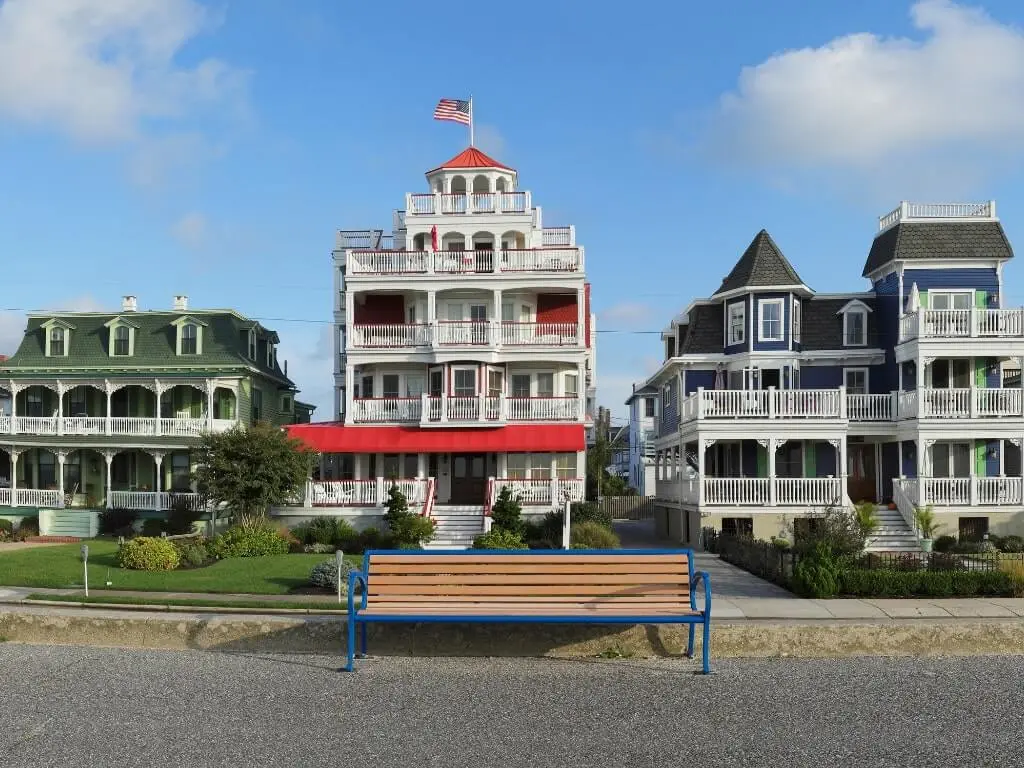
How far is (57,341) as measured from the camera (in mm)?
42969

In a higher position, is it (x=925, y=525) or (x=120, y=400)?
(x=120, y=400)

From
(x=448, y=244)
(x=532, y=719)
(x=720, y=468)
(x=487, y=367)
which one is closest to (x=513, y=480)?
(x=487, y=367)

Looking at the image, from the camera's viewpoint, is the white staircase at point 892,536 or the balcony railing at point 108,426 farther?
the balcony railing at point 108,426

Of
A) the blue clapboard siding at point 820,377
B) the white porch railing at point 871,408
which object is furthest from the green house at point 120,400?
the white porch railing at point 871,408

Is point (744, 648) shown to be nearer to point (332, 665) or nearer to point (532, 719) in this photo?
point (532, 719)

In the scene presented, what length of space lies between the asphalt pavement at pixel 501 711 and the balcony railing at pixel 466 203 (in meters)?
30.3

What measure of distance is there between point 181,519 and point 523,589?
93.0ft

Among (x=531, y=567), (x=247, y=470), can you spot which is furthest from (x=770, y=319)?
(x=531, y=567)

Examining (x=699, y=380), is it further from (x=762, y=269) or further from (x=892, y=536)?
(x=892, y=536)

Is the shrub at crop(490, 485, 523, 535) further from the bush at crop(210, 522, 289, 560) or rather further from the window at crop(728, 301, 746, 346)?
the window at crop(728, 301, 746, 346)

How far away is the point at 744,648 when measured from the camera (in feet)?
37.3

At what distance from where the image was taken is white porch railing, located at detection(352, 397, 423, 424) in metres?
37.6

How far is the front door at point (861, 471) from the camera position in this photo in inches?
1396

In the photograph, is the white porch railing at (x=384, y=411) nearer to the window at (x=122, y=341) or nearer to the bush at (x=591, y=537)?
the bush at (x=591, y=537)
